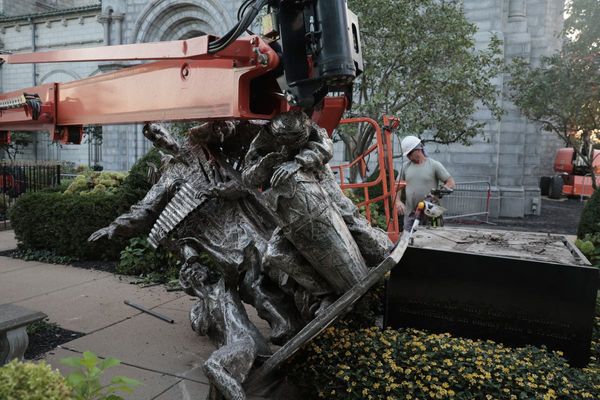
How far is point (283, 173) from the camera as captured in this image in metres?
2.95

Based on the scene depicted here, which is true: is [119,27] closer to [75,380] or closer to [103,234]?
[103,234]

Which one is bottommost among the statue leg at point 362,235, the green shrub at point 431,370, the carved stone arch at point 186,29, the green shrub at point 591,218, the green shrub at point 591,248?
the green shrub at point 431,370

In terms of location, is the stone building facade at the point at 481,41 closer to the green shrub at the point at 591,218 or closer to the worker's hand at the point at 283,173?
the green shrub at the point at 591,218

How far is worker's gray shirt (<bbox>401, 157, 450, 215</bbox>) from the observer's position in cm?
684

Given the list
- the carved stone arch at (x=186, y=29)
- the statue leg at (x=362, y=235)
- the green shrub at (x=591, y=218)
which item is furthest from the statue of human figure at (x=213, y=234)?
the carved stone arch at (x=186, y=29)

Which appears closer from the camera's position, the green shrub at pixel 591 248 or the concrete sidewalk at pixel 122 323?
the concrete sidewalk at pixel 122 323

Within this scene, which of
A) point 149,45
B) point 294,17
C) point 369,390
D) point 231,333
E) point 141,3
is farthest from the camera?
point 141,3

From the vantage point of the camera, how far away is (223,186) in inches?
154

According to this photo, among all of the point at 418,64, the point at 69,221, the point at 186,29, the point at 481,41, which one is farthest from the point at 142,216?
Answer: the point at 186,29

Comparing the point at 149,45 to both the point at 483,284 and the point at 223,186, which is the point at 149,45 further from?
the point at 483,284

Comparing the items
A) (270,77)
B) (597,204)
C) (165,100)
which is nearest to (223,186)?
(165,100)

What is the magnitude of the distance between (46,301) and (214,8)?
13399mm

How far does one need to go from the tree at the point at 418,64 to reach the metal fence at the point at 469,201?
4.45 meters

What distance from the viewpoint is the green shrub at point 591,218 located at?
7.63 metres
